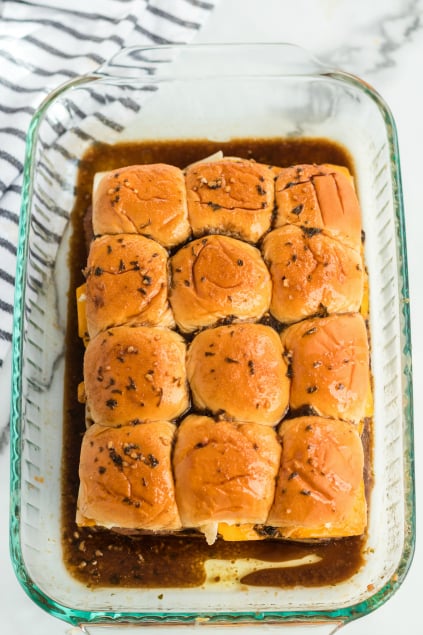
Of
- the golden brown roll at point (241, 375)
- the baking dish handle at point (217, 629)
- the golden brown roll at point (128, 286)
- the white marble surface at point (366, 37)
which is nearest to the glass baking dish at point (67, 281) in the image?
the baking dish handle at point (217, 629)

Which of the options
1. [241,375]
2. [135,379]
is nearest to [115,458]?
[135,379]

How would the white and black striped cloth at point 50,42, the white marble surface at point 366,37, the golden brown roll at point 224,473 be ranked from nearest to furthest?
the golden brown roll at point 224,473, the white and black striped cloth at point 50,42, the white marble surface at point 366,37

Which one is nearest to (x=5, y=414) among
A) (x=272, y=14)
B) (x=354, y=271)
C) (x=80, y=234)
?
(x=80, y=234)

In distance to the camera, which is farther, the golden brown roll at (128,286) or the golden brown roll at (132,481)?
the golden brown roll at (128,286)

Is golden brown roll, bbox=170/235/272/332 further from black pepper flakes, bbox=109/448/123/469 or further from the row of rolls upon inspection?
black pepper flakes, bbox=109/448/123/469

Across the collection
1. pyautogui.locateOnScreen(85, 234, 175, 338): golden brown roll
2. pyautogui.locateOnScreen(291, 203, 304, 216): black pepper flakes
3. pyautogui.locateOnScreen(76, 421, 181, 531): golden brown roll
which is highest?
pyautogui.locateOnScreen(291, 203, 304, 216): black pepper flakes

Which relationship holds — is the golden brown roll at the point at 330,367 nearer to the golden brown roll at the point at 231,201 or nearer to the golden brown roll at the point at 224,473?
the golden brown roll at the point at 224,473

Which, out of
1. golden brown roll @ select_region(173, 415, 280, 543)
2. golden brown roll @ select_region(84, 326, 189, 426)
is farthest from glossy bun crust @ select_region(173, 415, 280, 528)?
golden brown roll @ select_region(84, 326, 189, 426)
